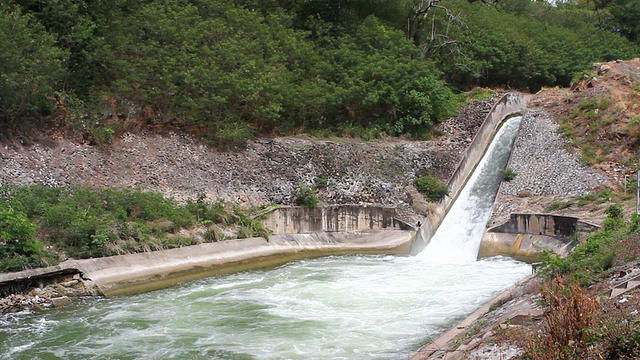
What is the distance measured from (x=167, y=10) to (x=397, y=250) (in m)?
15.2

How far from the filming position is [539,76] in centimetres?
3912

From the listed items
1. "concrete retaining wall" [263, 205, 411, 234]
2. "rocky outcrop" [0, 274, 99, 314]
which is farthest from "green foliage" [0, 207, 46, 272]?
"concrete retaining wall" [263, 205, 411, 234]

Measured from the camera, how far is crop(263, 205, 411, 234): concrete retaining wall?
22.2 meters

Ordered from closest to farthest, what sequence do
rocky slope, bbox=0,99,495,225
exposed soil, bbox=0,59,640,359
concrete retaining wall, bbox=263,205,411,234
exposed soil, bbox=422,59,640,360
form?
exposed soil, bbox=422,59,640,360, rocky slope, bbox=0,99,495,225, exposed soil, bbox=0,59,640,359, concrete retaining wall, bbox=263,205,411,234

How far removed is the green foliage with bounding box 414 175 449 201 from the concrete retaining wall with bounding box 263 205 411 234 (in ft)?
7.86

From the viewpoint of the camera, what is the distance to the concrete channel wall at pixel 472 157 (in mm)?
24031

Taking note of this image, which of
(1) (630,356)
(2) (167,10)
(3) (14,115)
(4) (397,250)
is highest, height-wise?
(2) (167,10)

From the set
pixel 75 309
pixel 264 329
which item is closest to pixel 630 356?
pixel 264 329

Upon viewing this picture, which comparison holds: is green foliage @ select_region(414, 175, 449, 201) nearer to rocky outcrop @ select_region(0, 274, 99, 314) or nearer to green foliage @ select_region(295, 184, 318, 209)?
green foliage @ select_region(295, 184, 318, 209)

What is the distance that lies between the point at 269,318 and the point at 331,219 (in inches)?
402

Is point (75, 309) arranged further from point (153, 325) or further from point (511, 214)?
point (511, 214)

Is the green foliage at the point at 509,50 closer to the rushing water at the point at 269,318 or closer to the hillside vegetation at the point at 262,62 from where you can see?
the hillside vegetation at the point at 262,62

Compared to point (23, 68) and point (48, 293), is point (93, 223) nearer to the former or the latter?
point (48, 293)

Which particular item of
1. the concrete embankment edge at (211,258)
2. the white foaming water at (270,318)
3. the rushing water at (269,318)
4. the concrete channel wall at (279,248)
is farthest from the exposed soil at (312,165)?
the white foaming water at (270,318)
